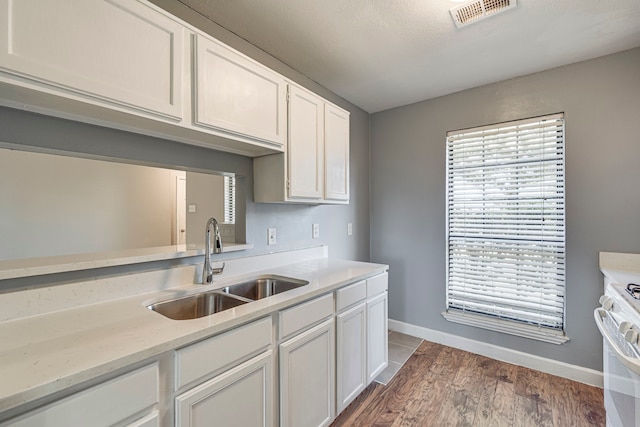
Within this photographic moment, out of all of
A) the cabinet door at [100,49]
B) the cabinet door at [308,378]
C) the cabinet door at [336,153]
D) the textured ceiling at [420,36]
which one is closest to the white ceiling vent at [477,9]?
the textured ceiling at [420,36]

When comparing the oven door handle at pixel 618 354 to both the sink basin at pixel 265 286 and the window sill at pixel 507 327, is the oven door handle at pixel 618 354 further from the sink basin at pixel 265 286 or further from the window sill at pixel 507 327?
the sink basin at pixel 265 286

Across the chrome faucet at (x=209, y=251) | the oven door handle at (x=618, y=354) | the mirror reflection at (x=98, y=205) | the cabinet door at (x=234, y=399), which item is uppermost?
the mirror reflection at (x=98, y=205)

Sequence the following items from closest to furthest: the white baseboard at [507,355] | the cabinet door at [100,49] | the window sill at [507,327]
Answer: the cabinet door at [100,49], the white baseboard at [507,355], the window sill at [507,327]

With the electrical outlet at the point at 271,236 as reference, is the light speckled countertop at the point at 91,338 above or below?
below

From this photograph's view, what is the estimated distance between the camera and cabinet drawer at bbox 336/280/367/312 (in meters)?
1.76

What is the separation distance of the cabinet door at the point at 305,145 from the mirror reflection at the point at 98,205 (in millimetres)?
455

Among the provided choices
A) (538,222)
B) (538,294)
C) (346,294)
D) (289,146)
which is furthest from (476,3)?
(538,294)

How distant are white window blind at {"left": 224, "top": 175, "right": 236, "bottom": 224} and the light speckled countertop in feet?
2.18

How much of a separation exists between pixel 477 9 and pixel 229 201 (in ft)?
6.45

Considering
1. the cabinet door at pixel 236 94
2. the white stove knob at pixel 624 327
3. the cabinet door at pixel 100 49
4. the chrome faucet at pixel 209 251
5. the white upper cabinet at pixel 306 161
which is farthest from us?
the white upper cabinet at pixel 306 161

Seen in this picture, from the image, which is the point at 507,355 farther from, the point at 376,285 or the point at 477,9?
the point at 477,9

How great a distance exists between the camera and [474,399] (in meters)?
2.00

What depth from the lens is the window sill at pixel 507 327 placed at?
88.9 inches

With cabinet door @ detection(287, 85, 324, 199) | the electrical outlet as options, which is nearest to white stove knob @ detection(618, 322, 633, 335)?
cabinet door @ detection(287, 85, 324, 199)
